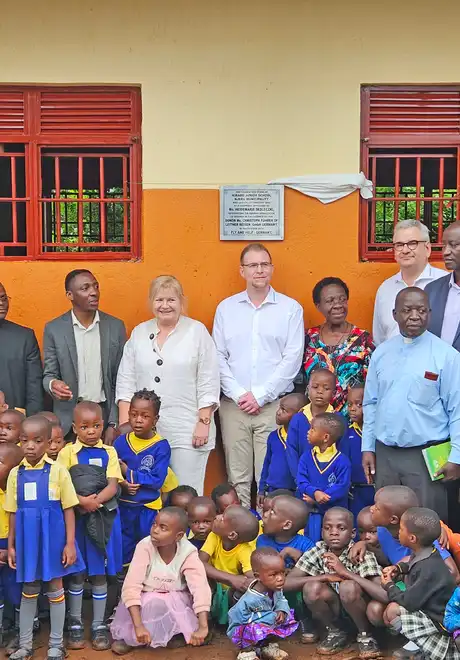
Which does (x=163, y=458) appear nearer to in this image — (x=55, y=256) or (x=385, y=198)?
(x=55, y=256)

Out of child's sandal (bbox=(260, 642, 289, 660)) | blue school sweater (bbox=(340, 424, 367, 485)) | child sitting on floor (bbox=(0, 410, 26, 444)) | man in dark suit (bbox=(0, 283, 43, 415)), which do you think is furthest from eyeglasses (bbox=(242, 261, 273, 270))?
child's sandal (bbox=(260, 642, 289, 660))

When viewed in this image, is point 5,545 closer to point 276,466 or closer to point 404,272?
point 276,466

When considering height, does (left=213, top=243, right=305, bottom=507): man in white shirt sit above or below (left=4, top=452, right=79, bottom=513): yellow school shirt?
above

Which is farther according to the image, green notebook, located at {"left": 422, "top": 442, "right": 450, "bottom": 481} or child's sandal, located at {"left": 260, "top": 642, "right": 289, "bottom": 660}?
green notebook, located at {"left": 422, "top": 442, "right": 450, "bottom": 481}

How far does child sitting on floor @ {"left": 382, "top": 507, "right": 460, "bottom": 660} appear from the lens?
400 centimetres

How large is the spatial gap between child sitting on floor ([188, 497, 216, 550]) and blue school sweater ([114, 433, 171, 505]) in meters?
0.23

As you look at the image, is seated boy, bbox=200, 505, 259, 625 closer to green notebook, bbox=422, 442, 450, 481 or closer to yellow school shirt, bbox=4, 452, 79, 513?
yellow school shirt, bbox=4, 452, 79, 513

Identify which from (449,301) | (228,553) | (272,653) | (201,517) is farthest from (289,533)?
(449,301)

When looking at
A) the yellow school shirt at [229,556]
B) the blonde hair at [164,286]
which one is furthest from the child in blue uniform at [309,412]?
the blonde hair at [164,286]

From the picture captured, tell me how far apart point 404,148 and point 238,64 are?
1.34m

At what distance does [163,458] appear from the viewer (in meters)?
5.06

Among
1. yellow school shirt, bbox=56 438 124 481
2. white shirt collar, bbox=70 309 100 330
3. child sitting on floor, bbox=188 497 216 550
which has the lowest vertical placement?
child sitting on floor, bbox=188 497 216 550

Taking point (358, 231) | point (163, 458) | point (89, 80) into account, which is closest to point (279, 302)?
point (358, 231)

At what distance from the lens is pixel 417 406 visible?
4.77 m
